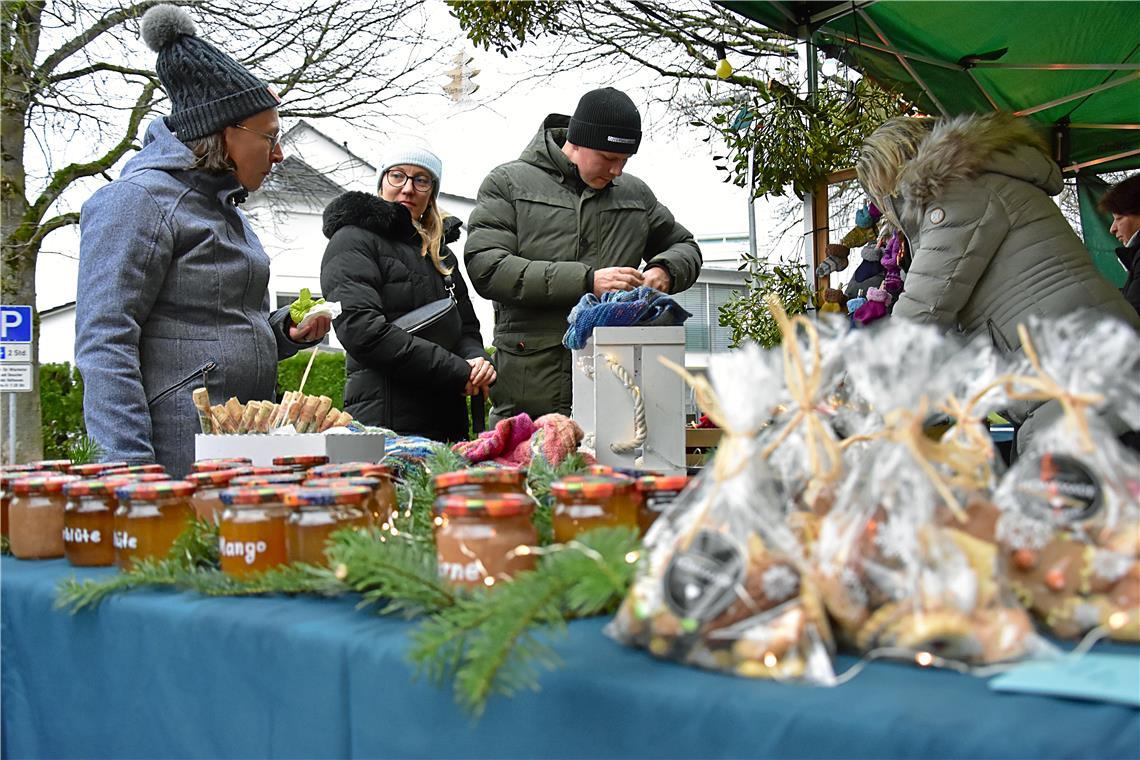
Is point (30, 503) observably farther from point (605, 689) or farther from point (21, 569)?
point (605, 689)

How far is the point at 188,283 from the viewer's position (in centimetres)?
238

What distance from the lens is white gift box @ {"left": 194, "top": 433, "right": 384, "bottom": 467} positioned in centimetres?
192

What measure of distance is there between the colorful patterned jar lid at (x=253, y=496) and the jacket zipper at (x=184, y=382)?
3.96ft

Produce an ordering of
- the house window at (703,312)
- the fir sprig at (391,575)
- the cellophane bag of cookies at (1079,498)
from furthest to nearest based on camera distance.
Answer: the house window at (703,312) → the fir sprig at (391,575) → the cellophane bag of cookies at (1079,498)

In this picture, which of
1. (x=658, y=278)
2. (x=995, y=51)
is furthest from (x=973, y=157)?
(x=995, y=51)

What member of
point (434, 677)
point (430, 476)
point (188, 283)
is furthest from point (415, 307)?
point (434, 677)

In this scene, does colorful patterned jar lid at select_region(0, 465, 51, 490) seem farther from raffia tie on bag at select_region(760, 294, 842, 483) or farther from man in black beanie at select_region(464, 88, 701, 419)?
man in black beanie at select_region(464, 88, 701, 419)

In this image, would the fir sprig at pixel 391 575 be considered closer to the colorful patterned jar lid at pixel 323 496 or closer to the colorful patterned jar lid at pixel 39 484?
the colorful patterned jar lid at pixel 323 496

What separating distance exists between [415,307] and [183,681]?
2.34m

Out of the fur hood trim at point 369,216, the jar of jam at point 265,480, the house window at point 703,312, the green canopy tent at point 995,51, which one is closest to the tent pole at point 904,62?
the green canopy tent at point 995,51

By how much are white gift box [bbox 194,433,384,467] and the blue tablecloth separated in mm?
474

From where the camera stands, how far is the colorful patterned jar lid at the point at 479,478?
4.13 ft

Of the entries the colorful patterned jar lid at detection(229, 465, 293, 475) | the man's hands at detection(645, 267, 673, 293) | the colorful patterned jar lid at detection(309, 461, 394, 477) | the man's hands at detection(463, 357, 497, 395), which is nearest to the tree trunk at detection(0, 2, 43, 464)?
the man's hands at detection(463, 357, 497, 395)

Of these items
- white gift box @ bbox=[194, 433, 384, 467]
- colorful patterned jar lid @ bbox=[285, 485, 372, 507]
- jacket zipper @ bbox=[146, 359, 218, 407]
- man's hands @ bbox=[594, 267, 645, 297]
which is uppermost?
man's hands @ bbox=[594, 267, 645, 297]
